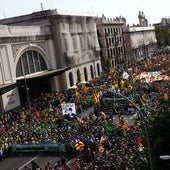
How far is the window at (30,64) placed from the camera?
53.3m

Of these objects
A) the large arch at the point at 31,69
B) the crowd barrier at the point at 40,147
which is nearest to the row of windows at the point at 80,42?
the large arch at the point at 31,69

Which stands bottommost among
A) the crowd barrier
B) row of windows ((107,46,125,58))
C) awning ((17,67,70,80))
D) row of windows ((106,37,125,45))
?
the crowd barrier

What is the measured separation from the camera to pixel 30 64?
55.5 meters

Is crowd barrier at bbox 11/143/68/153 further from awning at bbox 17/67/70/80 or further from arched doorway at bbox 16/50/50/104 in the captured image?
awning at bbox 17/67/70/80

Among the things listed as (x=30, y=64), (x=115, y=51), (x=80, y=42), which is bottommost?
(x=115, y=51)

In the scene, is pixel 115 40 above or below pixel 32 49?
below

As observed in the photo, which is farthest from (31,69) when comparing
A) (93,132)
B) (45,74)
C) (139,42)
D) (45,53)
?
(139,42)

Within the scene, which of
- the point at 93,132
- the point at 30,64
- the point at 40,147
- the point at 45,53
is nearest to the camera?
the point at 93,132

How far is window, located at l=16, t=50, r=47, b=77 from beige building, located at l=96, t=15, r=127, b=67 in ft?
90.2

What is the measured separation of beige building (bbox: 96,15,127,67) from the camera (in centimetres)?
8656

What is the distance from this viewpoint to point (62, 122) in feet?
118

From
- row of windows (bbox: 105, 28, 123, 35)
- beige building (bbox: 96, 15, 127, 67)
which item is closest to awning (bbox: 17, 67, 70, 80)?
beige building (bbox: 96, 15, 127, 67)

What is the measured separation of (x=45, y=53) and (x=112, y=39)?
114ft

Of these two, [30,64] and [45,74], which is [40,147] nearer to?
[45,74]
